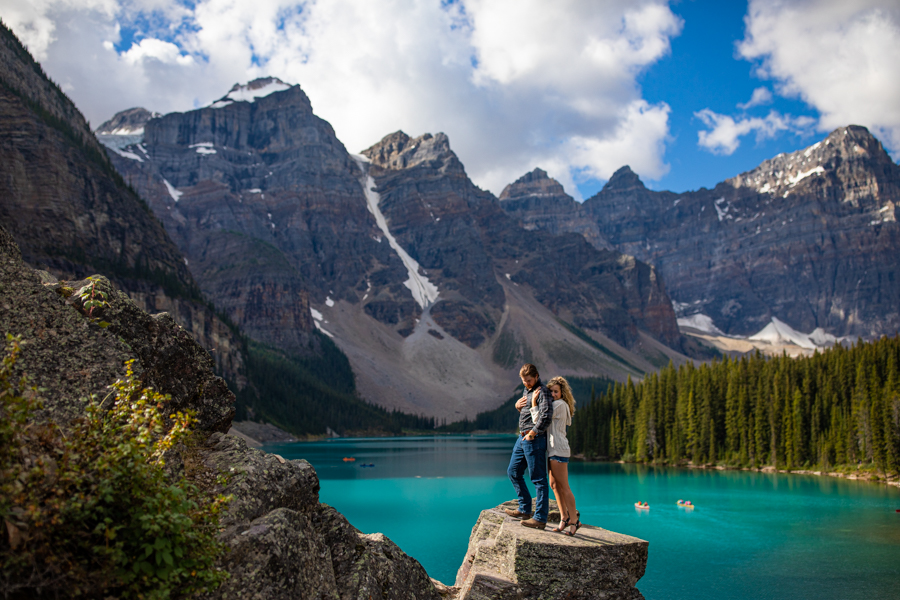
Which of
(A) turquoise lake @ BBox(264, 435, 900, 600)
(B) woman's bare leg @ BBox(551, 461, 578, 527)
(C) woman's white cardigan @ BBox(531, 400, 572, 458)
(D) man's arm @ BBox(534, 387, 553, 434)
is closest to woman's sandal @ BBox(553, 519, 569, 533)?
(B) woman's bare leg @ BBox(551, 461, 578, 527)

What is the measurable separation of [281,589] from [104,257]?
157 metres

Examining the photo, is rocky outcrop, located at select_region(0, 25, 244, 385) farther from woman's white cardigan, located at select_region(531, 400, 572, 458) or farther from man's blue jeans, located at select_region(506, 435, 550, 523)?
woman's white cardigan, located at select_region(531, 400, 572, 458)

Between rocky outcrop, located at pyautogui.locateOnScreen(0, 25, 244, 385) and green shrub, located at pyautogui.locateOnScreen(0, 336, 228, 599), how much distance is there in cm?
12916

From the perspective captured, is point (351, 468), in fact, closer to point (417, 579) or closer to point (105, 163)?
point (417, 579)

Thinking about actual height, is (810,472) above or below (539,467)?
below

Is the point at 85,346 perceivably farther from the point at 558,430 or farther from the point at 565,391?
the point at 565,391

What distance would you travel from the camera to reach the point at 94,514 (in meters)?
5.60

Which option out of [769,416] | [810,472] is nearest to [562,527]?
[810,472]

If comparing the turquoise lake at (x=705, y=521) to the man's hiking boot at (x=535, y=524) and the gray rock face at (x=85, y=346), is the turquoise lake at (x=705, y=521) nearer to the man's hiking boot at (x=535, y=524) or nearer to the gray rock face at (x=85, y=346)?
the man's hiking boot at (x=535, y=524)

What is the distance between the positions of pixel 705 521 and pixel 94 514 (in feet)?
152

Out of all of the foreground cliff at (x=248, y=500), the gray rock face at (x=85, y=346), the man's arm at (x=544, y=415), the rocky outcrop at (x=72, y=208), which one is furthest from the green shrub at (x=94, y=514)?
the rocky outcrop at (x=72, y=208)

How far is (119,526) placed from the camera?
542cm

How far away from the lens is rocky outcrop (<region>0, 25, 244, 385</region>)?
12694cm

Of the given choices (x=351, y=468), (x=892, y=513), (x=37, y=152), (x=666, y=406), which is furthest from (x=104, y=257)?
(x=892, y=513)
